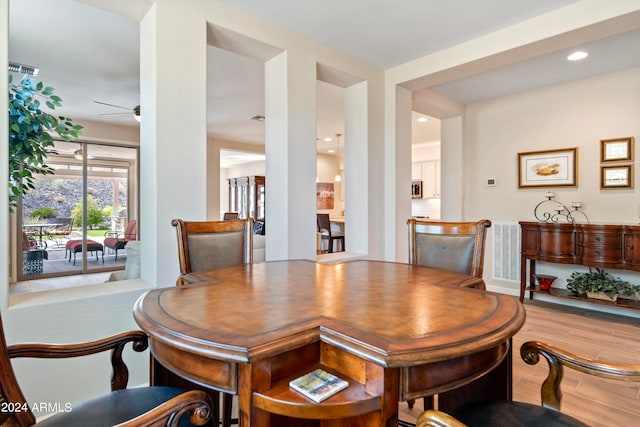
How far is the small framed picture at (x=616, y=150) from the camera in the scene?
11.4ft

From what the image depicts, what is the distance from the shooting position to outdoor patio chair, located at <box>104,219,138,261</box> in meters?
6.06

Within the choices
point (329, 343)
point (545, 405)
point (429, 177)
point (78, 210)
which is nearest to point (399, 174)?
point (545, 405)

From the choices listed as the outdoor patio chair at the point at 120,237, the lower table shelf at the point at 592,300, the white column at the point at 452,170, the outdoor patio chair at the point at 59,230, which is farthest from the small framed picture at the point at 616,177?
the outdoor patio chair at the point at 59,230

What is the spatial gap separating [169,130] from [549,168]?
13.5ft

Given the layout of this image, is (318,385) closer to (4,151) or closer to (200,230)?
(200,230)

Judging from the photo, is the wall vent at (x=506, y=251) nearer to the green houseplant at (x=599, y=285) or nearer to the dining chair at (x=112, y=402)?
the green houseplant at (x=599, y=285)

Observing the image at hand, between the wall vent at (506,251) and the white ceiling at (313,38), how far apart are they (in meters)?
1.70

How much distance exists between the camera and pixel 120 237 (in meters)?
6.18

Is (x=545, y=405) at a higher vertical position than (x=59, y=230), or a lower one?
lower

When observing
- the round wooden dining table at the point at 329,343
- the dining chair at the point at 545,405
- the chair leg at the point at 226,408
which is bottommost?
the chair leg at the point at 226,408

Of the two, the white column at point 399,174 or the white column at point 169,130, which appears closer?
the white column at point 169,130

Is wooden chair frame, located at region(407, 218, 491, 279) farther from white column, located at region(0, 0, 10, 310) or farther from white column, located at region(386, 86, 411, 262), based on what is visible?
white column, located at region(0, 0, 10, 310)

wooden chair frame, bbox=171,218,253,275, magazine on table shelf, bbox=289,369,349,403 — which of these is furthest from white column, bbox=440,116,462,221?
magazine on table shelf, bbox=289,369,349,403

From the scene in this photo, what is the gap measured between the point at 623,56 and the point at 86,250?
25.0 feet
